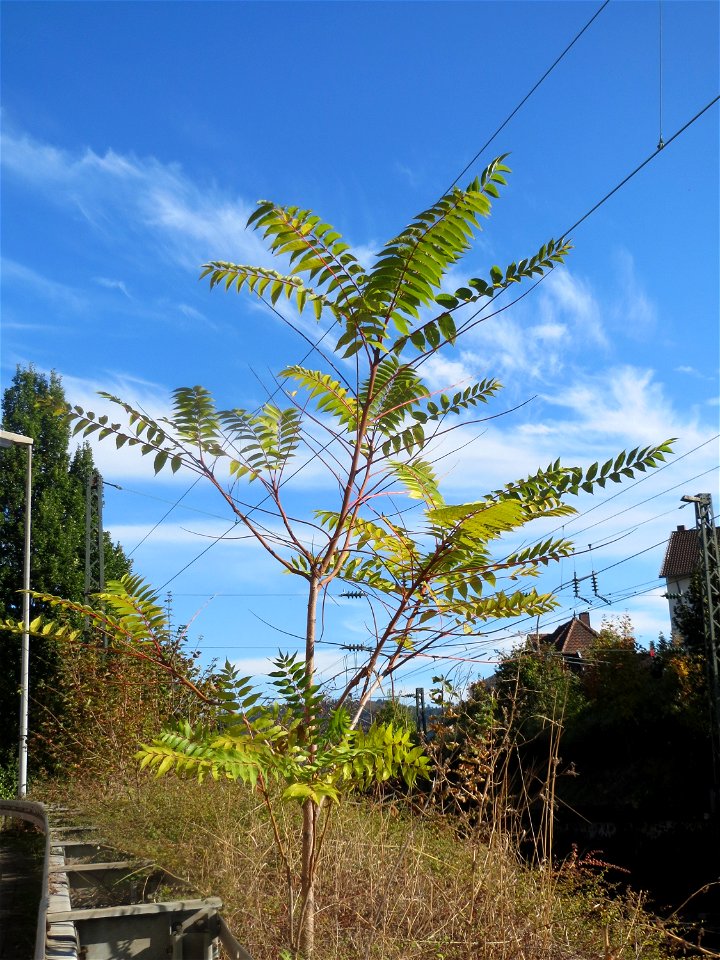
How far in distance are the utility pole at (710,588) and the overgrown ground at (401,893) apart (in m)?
13.5

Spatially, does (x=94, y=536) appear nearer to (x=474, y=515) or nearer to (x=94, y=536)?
(x=94, y=536)

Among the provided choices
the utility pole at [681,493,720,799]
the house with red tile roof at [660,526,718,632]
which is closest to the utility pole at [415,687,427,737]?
the utility pole at [681,493,720,799]

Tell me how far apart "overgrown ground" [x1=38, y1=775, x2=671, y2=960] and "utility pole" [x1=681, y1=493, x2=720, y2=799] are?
1346cm

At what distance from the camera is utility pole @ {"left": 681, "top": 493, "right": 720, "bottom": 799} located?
1799 cm

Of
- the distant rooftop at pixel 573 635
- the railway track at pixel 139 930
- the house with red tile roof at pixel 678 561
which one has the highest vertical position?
the house with red tile roof at pixel 678 561

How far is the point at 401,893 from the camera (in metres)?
4.36

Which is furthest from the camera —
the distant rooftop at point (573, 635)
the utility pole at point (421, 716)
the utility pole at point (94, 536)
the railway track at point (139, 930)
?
the distant rooftop at point (573, 635)

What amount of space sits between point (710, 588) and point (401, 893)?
1571cm

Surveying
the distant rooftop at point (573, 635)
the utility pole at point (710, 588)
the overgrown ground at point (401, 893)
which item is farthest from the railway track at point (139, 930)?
the distant rooftop at point (573, 635)

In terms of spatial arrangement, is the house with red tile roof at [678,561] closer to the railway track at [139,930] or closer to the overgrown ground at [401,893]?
the overgrown ground at [401,893]

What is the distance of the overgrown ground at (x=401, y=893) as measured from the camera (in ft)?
13.4

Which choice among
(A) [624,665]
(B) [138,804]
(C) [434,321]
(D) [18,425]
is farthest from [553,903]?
(D) [18,425]

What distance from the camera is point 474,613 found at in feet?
12.7

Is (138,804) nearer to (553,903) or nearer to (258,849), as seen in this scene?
(258,849)
